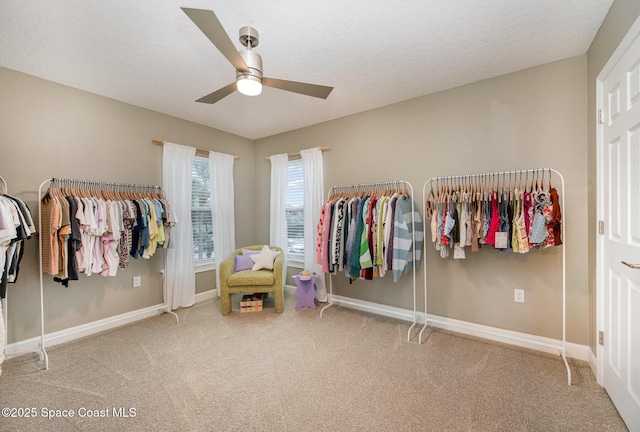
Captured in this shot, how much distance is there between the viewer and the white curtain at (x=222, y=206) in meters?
4.27

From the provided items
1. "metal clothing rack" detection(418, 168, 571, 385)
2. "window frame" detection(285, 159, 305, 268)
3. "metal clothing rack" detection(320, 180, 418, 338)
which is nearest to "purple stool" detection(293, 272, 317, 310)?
"metal clothing rack" detection(320, 180, 418, 338)

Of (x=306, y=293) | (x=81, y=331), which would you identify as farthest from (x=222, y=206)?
(x=81, y=331)

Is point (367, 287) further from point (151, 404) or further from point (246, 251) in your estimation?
point (151, 404)

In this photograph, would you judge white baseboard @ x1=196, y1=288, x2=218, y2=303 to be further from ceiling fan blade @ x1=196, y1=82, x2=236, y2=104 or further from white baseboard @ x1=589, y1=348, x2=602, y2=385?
white baseboard @ x1=589, y1=348, x2=602, y2=385

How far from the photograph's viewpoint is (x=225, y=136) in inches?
178

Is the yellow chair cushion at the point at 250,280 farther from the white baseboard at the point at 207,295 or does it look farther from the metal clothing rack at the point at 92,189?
the white baseboard at the point at 207,295

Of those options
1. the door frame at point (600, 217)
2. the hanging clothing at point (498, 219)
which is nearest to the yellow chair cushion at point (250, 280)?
the hanging clothing at point (498, 219)

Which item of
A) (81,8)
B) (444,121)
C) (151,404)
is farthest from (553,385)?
(81,8)

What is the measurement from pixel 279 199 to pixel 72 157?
99.8 inches

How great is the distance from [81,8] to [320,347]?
10.5ft

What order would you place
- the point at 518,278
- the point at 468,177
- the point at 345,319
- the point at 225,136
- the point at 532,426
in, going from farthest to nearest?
the point at 225,136 < the point at 345,319 < the point at 468,177 < the point at 518,278 < the point at 532,426

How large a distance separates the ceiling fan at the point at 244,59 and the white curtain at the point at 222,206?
2277 millimetres

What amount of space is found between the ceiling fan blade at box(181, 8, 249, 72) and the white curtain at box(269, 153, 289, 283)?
9.17ft

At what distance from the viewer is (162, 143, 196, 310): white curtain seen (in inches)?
146
